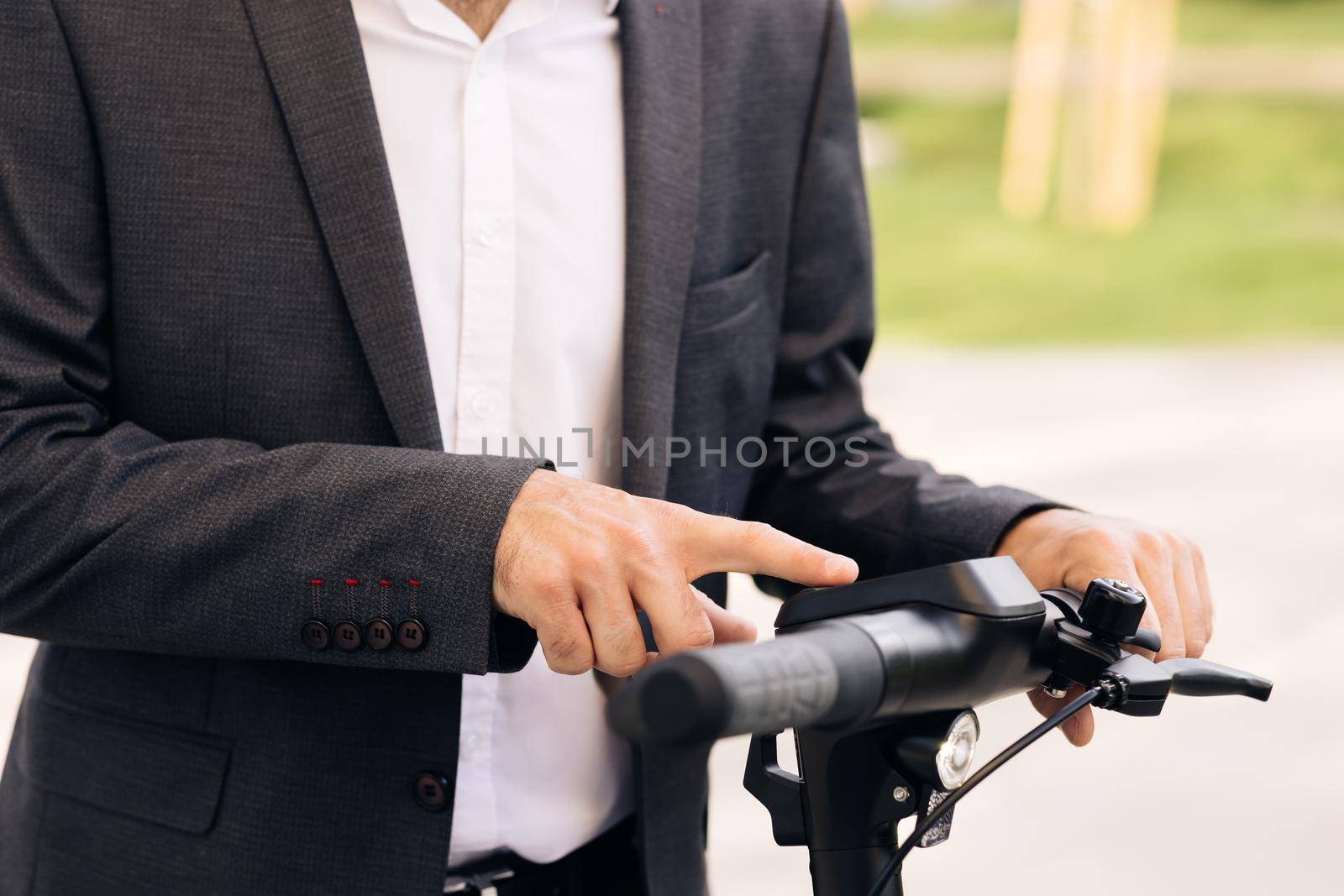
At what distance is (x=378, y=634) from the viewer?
925mm

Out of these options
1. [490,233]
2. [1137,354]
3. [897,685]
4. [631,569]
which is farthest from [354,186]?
[1137,354]

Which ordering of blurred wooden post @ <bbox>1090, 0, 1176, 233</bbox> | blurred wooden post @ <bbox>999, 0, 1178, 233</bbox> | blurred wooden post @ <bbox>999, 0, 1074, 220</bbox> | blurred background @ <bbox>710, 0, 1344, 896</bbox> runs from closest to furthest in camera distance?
blurred background @ <bbox>710, 0, 1344, 896</bbox> → blurred wooden post @ <bbox>1090, 0, 1176, 233</bbox> → blurred wooden post @ <bbox>999, 0, 1178, 233</bbox> → blurred wooden post @ <bbox>999, 0, 1074, 220</bbox>

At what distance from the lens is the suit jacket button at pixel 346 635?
3.04ft

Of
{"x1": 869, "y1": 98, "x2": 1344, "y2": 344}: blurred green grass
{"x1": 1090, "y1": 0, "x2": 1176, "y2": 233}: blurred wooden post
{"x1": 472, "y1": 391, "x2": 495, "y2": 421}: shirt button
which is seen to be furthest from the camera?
{"x1": 1090, "y1": 0, "x2": 1176, "y2": 233}: blurred wooden post

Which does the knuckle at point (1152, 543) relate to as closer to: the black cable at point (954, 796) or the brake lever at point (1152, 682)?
the brake lever at point (1152, 682)

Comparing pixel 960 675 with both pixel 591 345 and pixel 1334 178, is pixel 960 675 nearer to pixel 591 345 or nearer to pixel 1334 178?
pixel 591 345

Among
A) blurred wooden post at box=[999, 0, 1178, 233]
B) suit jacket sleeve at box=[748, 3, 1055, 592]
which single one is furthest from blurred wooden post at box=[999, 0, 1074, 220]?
suit jacket sleeve at box=[748, 3, 1055, 592]

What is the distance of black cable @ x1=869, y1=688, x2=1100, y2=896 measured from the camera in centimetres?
76

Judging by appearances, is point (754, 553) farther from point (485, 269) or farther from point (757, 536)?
point (485, 269)

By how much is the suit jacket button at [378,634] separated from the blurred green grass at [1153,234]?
23.4ft

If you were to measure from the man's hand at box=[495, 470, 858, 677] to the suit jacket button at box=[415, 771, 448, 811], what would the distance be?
0.91 feet

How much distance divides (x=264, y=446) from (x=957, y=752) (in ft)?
1.98

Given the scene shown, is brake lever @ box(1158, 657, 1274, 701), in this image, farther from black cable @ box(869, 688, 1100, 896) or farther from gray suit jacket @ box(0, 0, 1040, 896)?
gray suit jacket @ box(0, 0, 1040, 896)

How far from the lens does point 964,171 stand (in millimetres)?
11219
